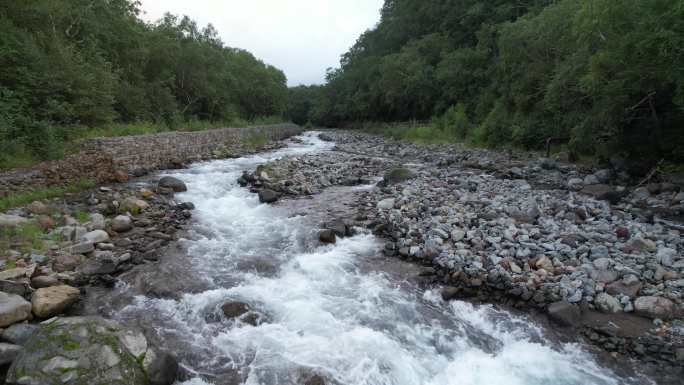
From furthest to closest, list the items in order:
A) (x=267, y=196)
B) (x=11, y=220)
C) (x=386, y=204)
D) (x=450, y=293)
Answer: (x=267, y=196), (x=386, y=204), (x=11, y=220), (x=450, y=293)

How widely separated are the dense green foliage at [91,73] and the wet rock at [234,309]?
29.4 ft

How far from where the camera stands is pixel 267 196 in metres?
11.0

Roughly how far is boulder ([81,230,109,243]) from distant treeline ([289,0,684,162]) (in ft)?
39.8

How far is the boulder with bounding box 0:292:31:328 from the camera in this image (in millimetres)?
4344

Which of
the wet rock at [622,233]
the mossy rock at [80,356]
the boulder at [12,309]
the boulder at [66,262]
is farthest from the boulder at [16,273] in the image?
the wet rock at [622,233]

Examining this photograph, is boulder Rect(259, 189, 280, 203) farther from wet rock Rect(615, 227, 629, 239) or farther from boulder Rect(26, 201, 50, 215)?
wet rock Rect(615, 227, 629, 239)

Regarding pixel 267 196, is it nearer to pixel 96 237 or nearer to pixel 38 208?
pixel 96 237

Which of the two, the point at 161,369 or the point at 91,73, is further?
the point at 91,73

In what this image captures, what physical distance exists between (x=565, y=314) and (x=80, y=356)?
6.12 metres

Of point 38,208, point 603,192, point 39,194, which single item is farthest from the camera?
point 603,192

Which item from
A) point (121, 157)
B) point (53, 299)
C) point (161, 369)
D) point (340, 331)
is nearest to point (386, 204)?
point (340, 331)

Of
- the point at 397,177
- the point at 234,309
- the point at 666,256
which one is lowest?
the point at 234,309

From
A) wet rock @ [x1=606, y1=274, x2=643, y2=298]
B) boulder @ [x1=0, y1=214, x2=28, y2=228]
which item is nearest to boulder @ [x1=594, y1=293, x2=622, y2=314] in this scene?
wet rock @ [x1=606, y1=274, x2=643, y2=298]

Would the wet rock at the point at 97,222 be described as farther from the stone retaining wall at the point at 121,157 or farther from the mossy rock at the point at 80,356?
the mossy rock at the point at 80,356
